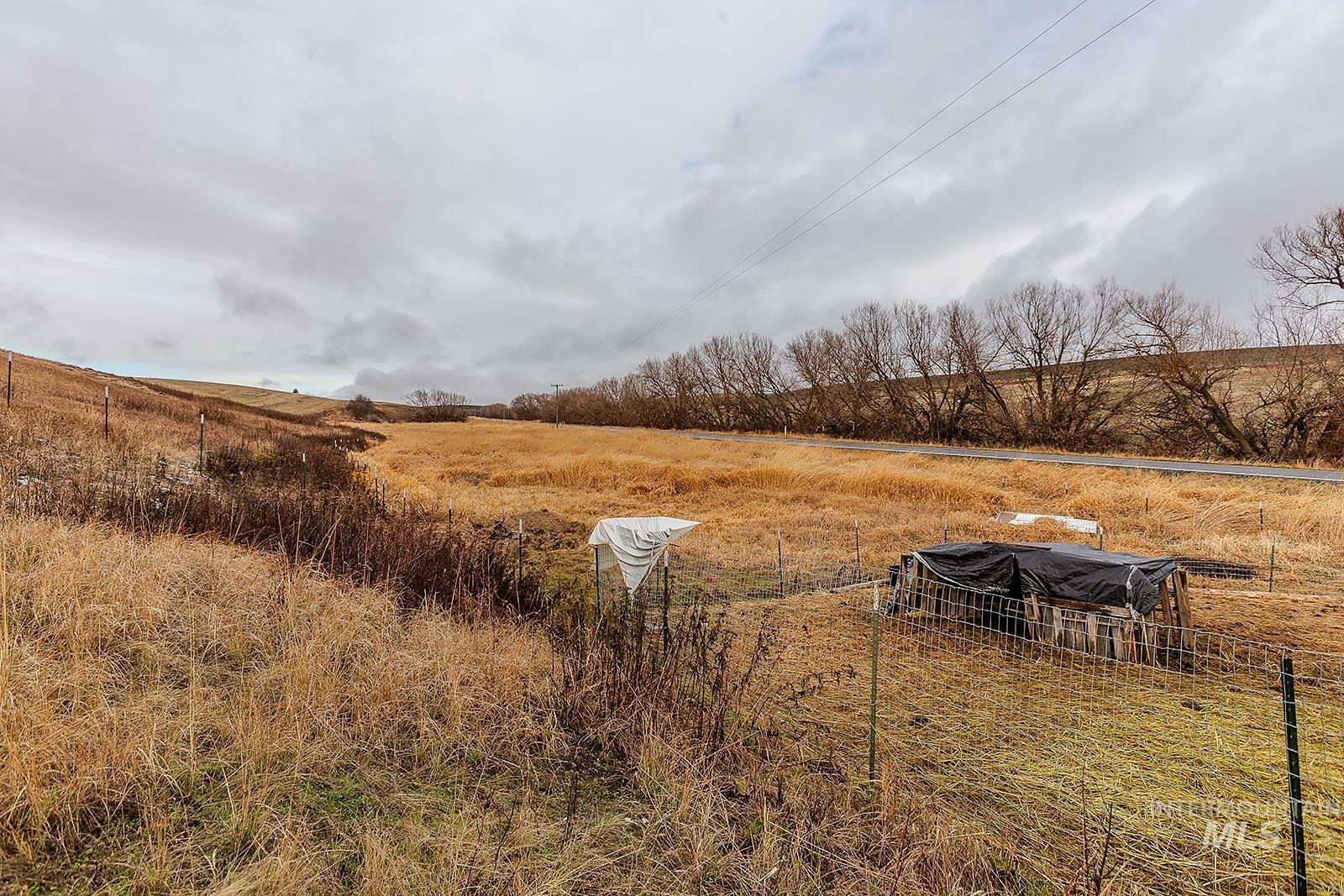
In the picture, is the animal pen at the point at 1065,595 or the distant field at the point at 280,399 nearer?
the animal pen at the point at 1065,595

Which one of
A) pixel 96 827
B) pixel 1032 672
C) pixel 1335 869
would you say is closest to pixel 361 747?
pixel 96 827

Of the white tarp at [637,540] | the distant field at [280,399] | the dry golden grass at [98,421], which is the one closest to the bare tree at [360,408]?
the distant field at [280,399]

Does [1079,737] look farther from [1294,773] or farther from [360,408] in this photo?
[360,408]

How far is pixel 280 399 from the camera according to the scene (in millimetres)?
89688

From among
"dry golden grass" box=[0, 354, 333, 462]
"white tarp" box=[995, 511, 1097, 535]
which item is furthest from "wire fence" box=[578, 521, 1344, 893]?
"dry golden grass" box=[0, 354, 333, 462]

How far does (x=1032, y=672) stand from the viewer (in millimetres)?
6133

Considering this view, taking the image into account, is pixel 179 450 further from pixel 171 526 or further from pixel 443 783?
pixel 443 783

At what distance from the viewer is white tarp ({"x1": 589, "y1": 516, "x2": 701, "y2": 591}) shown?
7562mm

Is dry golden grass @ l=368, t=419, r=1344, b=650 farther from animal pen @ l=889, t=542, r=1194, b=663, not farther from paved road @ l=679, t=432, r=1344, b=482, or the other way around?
animal pen @ l=889, t=542, r=1194, b=663

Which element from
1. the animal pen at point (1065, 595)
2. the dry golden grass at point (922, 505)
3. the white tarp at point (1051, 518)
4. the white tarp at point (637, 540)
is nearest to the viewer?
the animal pen at point (1065, 595)

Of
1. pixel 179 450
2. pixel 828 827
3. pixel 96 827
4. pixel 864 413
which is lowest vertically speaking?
pixel 828 827

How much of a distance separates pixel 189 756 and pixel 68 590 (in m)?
2.06

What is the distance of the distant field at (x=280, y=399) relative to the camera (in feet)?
260

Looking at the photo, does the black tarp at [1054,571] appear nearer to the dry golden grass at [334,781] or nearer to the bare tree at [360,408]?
the dry golden grass at [334,781]
